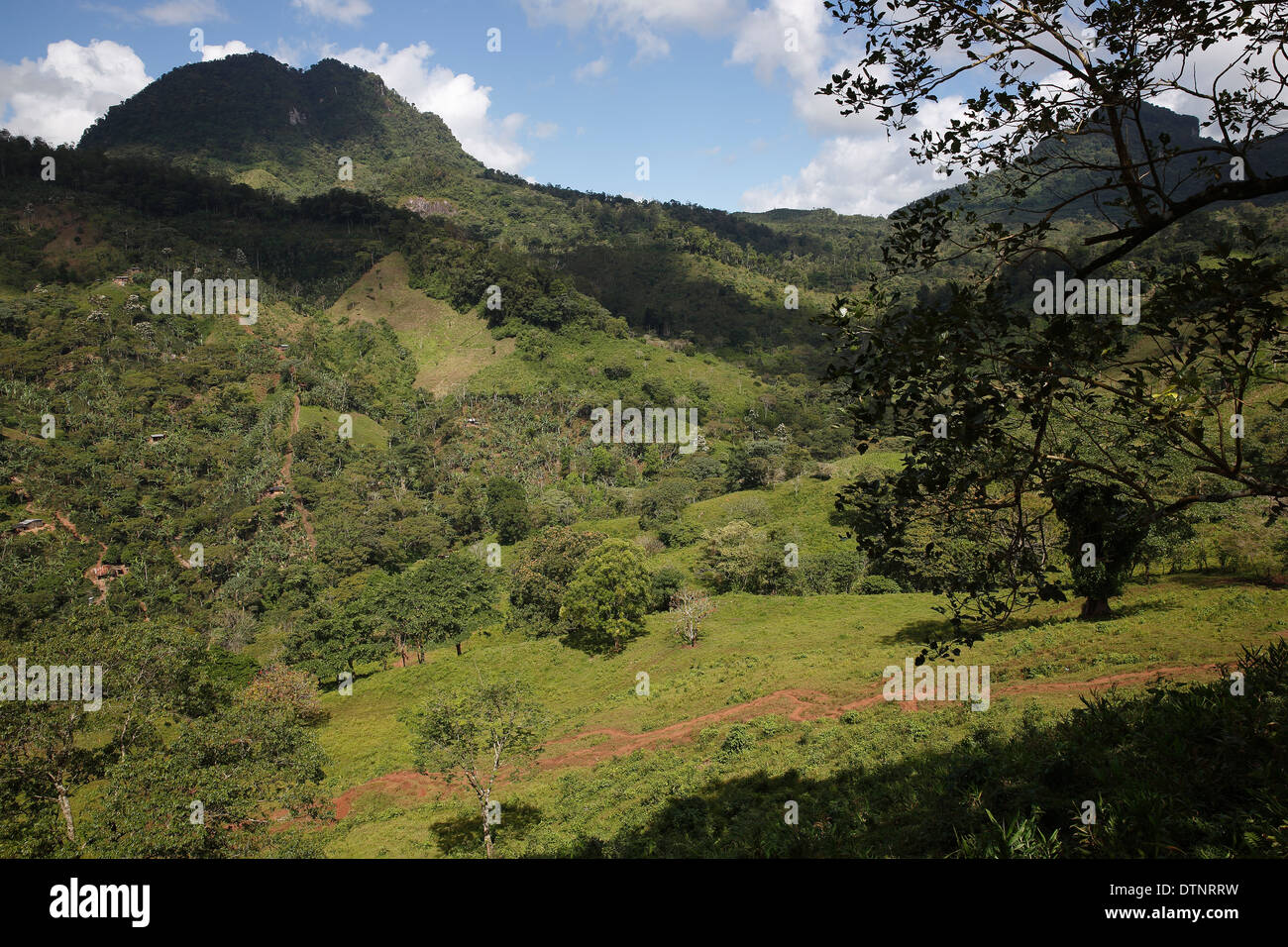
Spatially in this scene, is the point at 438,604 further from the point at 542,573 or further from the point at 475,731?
the point at 475,731

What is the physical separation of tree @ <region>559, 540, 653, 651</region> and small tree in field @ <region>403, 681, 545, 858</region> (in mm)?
18626

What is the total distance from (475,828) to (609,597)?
19839mm

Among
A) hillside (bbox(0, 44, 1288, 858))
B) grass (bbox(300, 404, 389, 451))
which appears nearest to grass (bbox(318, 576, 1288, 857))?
hillside (bbox(0, 44, 1288, 858))

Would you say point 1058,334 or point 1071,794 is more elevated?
point 1058,334

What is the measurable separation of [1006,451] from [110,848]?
17673mm

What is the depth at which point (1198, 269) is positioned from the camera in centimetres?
455

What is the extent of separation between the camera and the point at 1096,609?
21.7m

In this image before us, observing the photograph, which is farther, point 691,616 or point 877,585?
point 877,585

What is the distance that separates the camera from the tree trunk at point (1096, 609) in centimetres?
2148

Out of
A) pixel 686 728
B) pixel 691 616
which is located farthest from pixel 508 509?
pixel 686 728

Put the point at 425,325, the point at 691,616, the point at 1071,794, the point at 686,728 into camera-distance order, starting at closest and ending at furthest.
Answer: the point at 1071,794 < the point at 686,728 < the point at 691,616 < the point at 425,325

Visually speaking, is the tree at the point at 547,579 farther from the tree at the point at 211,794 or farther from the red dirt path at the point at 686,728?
the tree at the point at 211,794

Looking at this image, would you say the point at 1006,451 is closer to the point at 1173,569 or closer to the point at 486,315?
the point at 1173,569

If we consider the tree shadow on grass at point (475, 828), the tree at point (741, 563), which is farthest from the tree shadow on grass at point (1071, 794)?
the tree at point (741, 563)
